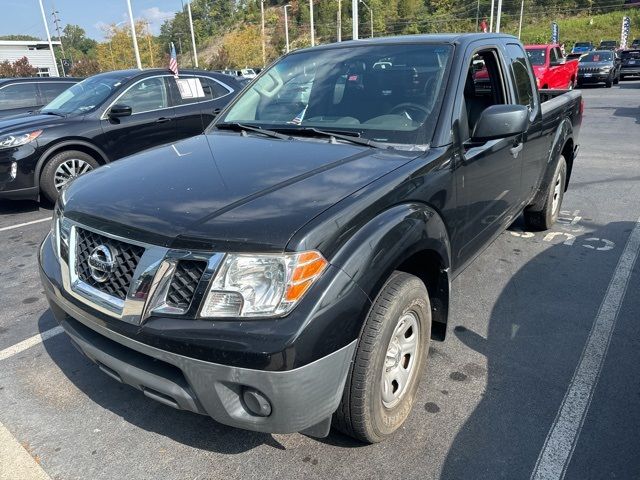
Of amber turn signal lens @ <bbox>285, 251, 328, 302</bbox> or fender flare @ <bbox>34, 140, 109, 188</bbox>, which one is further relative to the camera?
fender flare @ <bbox>34, 140, 109, 188</bbox>

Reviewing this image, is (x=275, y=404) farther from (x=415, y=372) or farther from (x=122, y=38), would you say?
(x=122, y=38)

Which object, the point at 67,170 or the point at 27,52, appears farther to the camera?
the point at 27,52

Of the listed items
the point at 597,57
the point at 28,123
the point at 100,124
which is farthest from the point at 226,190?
the point at 597,57

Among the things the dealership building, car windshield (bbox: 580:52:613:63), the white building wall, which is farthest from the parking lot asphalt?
the white building wall

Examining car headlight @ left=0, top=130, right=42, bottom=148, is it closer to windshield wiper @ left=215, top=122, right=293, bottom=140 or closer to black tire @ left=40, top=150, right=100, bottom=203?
black tire @ left=40, top=150, right=100, bottom=203

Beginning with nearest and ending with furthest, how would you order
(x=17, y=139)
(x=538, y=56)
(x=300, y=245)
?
1. (x=300, y=245)
2. (x=17, y=139)
3. (x=538, y=56)

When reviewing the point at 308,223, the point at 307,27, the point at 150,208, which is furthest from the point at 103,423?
the point at 307,27

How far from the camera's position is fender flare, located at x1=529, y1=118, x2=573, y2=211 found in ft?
14.9

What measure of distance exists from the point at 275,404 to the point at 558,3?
8642 cm

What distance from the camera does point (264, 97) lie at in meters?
3.59

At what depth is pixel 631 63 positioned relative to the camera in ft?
83.6

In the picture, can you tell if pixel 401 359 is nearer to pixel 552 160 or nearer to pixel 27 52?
pixel 552 160

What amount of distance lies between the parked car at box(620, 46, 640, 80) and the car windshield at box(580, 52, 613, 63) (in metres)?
2.51

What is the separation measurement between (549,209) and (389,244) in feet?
11.6
